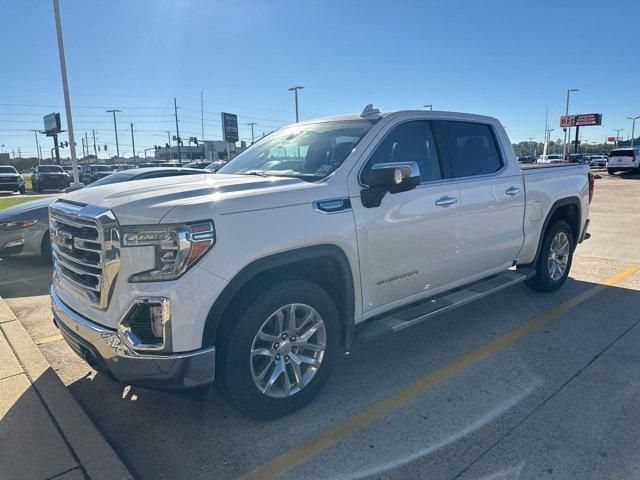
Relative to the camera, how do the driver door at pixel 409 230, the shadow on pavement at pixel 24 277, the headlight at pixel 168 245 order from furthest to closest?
the shadow on pavement at pixel 24 277 → the driver door at pixel 409 230 → the headlight at pixel 168 245

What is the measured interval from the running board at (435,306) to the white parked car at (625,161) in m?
34.6

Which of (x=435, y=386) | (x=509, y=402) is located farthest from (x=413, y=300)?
(x=509, y=402)

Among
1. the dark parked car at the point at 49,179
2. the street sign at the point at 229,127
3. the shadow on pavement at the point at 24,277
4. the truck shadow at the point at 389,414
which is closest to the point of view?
the truck shadow at the point at 389,414

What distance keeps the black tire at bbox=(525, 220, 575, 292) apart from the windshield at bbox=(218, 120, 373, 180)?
292cm

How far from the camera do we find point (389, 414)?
325 centimetres

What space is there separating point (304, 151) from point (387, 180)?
947mm

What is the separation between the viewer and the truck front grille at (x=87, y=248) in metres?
2.66

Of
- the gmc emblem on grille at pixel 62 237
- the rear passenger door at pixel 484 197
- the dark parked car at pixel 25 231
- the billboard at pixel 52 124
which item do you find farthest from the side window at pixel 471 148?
the billboard at pixel 52 124

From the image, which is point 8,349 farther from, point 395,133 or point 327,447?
point 395,133

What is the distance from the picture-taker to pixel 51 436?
2943 mm

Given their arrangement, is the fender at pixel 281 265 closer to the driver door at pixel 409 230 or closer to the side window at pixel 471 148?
the driver door at pixel 409 230

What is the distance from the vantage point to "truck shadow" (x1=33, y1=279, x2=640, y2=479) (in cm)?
283

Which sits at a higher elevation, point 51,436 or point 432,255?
point 432,255

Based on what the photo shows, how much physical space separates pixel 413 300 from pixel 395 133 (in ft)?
4.45
